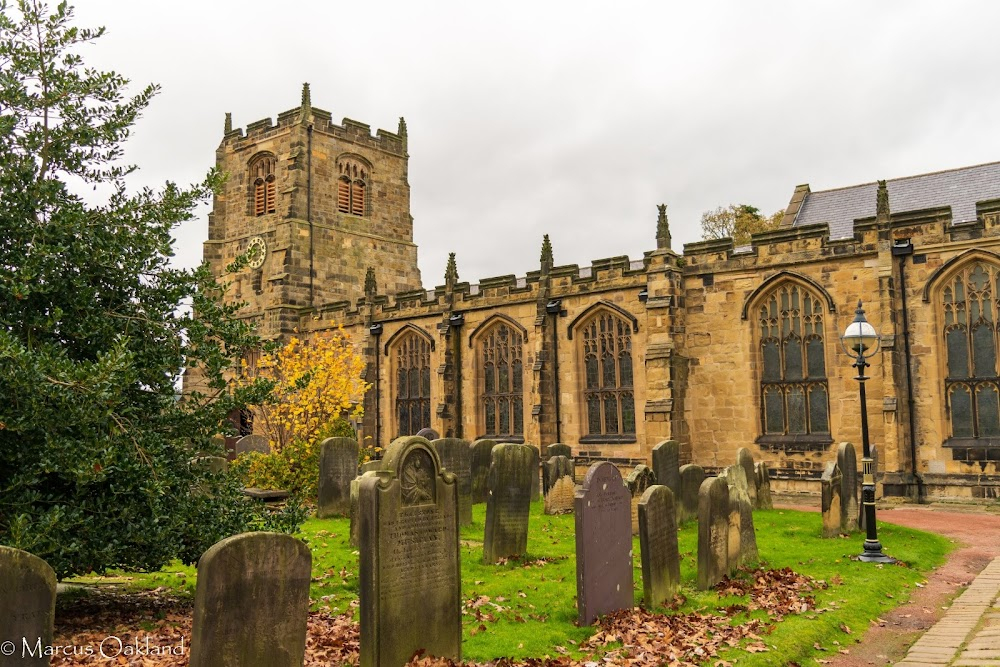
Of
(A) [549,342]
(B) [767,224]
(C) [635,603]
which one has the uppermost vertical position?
(B) [767,224]

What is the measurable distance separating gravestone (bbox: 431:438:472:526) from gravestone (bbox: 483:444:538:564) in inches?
137

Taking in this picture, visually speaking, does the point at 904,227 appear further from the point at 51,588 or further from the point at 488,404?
the point at 51,588

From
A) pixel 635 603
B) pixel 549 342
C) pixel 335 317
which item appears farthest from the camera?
pixel 335 317

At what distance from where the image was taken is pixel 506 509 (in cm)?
1088

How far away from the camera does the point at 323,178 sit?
3388 cm

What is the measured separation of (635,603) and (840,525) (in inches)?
229

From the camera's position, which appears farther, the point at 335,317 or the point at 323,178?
the point at 323,178

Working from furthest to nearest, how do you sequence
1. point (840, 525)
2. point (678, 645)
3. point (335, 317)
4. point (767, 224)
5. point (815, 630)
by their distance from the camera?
point (767, 224)
point (335, 317)
point (840, 525)
point (815, 630)
point (678, 645)

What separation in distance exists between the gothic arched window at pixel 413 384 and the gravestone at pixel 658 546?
731 inches

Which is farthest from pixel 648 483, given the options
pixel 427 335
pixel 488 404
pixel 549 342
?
pixel 427 335

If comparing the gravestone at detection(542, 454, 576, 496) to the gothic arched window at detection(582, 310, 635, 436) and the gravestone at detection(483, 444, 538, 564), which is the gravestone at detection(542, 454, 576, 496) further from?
the gothic arched window at detection(582, 310, 635, 436)

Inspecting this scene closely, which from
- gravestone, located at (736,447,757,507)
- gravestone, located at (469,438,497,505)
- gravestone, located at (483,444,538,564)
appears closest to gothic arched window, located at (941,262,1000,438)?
gravestone, located at (736,447,757,507)

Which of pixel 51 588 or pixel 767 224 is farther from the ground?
pixel 767 224

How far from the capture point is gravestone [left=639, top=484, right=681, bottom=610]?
8.41 m
